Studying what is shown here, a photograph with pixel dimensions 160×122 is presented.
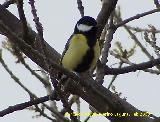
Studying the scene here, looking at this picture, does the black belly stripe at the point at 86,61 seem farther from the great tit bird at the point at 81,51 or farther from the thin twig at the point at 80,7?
the thin twig at the point at 80,7

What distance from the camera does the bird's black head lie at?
2540mm

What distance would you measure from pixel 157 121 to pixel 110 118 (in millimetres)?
386

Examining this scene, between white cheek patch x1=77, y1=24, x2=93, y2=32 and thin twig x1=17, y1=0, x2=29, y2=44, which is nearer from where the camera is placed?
thin twig x1=17, y1=0, x2=29, y2=44

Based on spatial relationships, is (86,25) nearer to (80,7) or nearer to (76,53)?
(80,7)

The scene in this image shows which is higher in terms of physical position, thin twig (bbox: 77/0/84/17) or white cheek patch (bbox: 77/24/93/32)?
thin twig (bbox: 77/0/84/17)

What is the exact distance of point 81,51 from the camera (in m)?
2.31

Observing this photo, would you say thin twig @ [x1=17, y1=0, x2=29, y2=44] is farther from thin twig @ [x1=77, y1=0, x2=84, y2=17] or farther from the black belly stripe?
thin twig @ [x1=77, y1=0, x2=84, y2=17]

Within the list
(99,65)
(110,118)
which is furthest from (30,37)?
(110,118)

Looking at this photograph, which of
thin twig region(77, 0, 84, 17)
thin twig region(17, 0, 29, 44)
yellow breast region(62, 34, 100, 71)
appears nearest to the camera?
thin twig region(17, 0, 29, 44)

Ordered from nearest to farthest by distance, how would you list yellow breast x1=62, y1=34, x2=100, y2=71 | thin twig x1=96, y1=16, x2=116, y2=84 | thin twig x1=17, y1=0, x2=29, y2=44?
thin twig x1=17, y1=0, x2=29, y2=44
yellow breast x1=62, y1=34, x2=100, y2=71
thin twig x1=96, y1=16, x2=116, y2=84

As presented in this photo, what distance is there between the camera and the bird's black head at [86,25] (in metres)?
2.54

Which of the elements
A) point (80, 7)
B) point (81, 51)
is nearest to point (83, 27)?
point (80, 7)

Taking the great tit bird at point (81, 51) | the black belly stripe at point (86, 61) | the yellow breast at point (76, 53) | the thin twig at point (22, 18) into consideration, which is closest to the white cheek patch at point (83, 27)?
the great tit bird at point (81, 51)

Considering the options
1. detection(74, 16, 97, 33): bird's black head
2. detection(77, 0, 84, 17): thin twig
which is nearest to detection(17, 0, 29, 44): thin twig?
detection(74, 16, 97, 33): bird's black head
